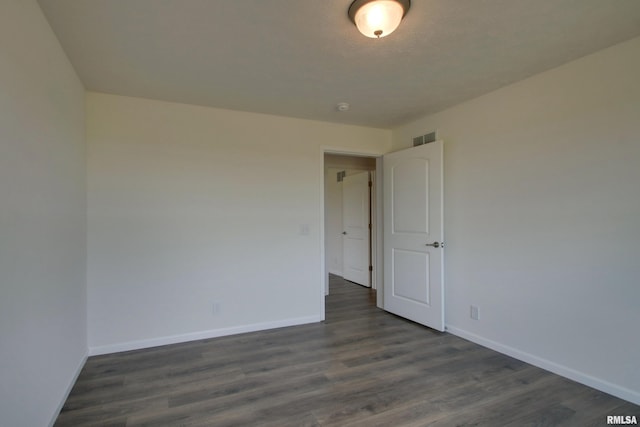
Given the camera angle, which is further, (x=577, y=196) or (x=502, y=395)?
(x=577, y=196)

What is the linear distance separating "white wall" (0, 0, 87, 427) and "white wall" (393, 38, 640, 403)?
340 centimetres

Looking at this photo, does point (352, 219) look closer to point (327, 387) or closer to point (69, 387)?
point (327, 387)

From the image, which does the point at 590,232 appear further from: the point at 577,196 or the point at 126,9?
the point at 126,9

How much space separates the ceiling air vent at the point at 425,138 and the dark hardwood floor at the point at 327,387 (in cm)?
218

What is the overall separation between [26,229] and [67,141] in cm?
100

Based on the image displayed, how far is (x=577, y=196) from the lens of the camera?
2375mm

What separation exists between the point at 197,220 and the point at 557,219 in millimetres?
3248

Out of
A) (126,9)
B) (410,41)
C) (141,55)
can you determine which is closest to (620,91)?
(410,41)

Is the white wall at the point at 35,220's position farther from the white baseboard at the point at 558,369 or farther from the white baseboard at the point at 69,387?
the white baseboard at the point at 558,369

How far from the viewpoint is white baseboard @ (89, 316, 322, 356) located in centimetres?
290

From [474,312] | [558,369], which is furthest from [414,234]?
[558,369]

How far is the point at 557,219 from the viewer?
2496 millimetres

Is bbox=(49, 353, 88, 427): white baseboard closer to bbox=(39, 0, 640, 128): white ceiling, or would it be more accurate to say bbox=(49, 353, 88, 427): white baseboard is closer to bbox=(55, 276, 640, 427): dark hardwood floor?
bbox=(55, 276, 640, 427): dark hardwood floor

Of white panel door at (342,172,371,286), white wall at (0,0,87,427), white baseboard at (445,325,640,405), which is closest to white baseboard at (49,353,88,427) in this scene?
white wall at (0,0,87,427)
